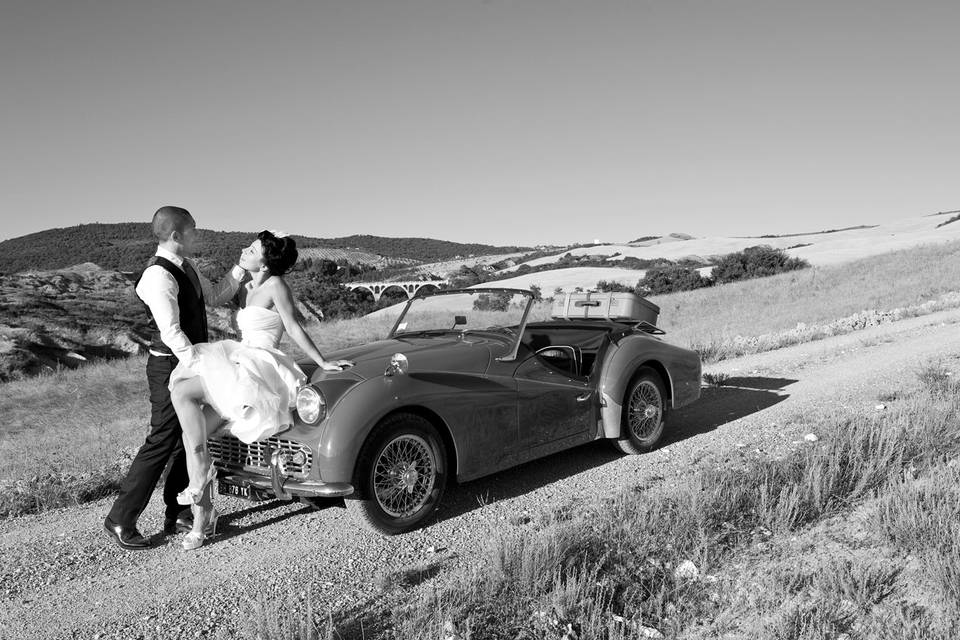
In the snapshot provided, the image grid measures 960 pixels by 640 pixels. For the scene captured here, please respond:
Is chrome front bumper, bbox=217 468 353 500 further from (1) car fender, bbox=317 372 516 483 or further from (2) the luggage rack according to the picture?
(2) the luggage rack

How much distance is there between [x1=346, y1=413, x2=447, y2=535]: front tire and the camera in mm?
4742

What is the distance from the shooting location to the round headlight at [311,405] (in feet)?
15.4

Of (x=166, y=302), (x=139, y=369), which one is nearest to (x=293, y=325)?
(x=166, y=302)

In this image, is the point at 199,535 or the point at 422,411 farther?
the point at 422,411

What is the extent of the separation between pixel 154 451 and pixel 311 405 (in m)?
1.10

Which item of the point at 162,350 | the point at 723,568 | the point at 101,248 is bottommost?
the point at 723,568

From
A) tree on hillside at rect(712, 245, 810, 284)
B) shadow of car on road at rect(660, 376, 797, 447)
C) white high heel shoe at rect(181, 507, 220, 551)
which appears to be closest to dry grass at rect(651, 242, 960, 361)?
shadow of car on road at rect(660, 376, 797, 447)

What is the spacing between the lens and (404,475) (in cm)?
496

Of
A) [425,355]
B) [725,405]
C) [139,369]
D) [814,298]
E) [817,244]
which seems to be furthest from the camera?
[817,244]

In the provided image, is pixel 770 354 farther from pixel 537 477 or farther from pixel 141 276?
pixel 141 276

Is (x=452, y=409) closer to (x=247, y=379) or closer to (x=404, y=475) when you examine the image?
(x=404, y=475)

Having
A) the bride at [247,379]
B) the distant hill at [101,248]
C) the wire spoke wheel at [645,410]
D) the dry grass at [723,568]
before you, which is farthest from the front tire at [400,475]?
the distant hill at [101,248]

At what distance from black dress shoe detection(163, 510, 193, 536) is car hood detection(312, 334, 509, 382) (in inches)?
51.2

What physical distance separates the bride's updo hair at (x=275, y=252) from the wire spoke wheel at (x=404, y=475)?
4.56 feet
